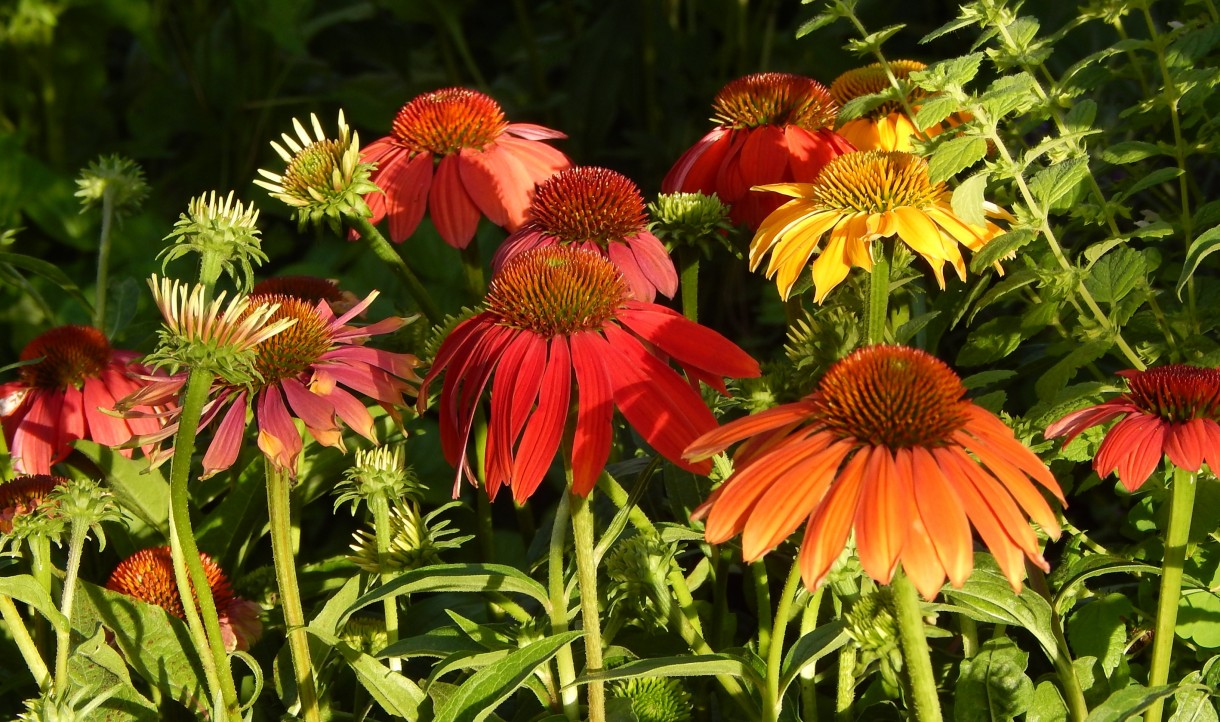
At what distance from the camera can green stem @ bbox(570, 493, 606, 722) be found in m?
0.89

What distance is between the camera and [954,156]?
37.3 inches

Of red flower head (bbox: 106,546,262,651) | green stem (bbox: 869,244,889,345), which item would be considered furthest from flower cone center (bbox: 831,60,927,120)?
red flower head (bbox: 106,546,262,651)

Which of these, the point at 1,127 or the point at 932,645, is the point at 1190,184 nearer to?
the point at 932,645

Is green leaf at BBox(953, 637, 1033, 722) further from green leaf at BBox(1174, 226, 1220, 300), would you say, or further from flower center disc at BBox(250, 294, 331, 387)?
flower center disc at BBox(250, 294, 331, 387)

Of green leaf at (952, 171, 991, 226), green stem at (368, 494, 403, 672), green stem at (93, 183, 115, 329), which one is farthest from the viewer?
green stem at (93, 183, 115, 329)

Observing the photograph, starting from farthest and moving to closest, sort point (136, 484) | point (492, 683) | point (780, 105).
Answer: point (136, 484)
point (780, 105)
point (492, 683)

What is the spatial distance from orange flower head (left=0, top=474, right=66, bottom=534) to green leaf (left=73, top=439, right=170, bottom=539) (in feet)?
1.14

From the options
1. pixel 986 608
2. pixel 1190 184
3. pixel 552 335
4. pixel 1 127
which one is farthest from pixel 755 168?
pixel 1 127

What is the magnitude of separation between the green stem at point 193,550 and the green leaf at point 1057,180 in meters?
0.65

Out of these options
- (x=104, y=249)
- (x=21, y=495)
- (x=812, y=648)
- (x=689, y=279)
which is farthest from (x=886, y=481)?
(x=104, y=249)

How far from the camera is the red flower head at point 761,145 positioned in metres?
1.20

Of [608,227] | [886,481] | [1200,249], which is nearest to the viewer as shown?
[886,481]

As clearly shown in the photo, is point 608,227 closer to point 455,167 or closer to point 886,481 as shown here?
point 455,167

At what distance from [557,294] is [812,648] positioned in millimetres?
321
